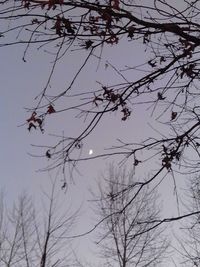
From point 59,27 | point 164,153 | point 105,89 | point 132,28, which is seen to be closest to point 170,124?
point 164,153

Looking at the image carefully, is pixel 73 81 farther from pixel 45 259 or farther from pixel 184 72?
pixel 45 259

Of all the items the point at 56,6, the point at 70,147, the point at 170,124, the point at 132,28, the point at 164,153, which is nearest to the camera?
the point at 56,6

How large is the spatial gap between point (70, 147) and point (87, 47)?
2.51 ft

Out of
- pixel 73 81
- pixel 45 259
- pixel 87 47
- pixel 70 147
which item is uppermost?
pixel 45 259

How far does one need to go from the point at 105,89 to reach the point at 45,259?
42.8 ft

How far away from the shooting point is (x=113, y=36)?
3.16m

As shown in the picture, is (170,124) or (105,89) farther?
(170,124)

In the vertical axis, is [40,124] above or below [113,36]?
below

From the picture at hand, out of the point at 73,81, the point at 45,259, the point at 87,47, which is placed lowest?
the point at 73,81

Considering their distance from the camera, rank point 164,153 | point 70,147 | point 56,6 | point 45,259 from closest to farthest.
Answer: point 56,6 → point 70,147 → point 164,153 → point 45,259

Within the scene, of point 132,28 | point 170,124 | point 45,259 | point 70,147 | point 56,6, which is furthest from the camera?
point 45,259

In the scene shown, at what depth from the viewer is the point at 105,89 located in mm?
3457

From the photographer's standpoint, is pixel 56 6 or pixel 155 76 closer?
pixel 56 6

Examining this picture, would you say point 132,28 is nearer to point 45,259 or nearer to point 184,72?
point 184,72
